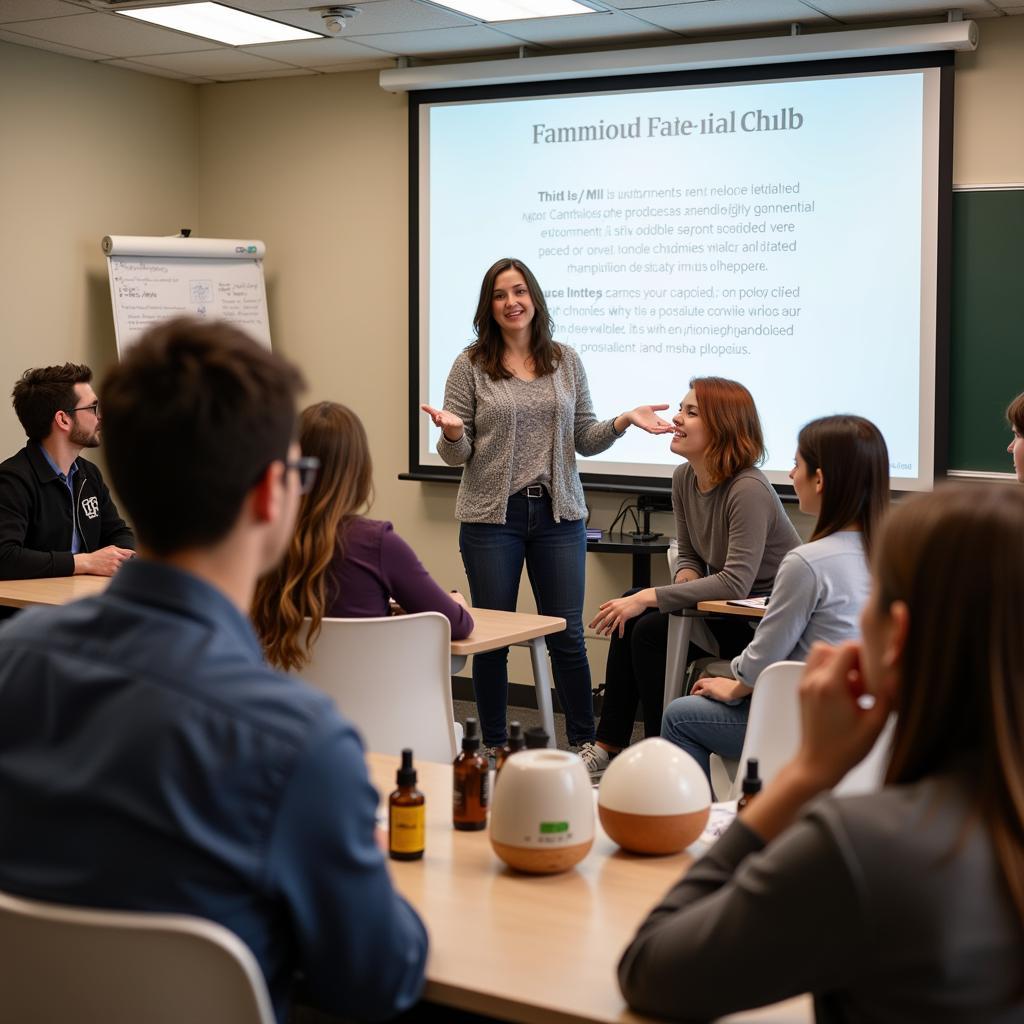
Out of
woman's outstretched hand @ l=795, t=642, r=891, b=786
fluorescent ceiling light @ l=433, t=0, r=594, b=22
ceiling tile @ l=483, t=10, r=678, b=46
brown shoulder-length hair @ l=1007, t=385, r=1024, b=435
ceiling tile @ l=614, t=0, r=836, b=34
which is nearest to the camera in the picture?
woman's outstretched hand @ l=795, t=642, r=891, b=786

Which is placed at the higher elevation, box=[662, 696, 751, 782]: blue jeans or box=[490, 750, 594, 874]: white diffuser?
box=[490, 750, 594, 874]: white diffuser

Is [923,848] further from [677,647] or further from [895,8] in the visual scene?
[895,8]

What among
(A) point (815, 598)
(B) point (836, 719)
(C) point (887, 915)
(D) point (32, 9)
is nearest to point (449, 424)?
(A) point (815, 598)

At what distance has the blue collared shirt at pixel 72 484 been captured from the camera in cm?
425

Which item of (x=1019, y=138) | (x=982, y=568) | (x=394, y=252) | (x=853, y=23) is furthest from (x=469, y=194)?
(x=982, y=568)

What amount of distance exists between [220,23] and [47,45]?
2.89ft

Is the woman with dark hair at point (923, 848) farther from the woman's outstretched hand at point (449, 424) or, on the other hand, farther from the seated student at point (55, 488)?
the seated student at point (55, 488)

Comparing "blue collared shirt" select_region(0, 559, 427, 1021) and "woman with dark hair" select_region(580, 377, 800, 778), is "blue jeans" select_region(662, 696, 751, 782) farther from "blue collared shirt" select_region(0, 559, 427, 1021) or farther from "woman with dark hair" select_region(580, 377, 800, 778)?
"blue collared shirt" select_region(0, 559, 427, 1021)

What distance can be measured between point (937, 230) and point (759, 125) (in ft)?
2.69

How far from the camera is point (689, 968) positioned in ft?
3.80

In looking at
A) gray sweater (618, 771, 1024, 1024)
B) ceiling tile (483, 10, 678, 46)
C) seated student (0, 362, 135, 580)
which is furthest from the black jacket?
gray sweater (618, 771, 1024, 1024)

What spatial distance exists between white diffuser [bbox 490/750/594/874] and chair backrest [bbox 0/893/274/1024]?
51 centimetres

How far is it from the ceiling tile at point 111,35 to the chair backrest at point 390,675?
328 centimetres

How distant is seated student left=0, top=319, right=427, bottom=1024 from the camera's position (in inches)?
44.5
